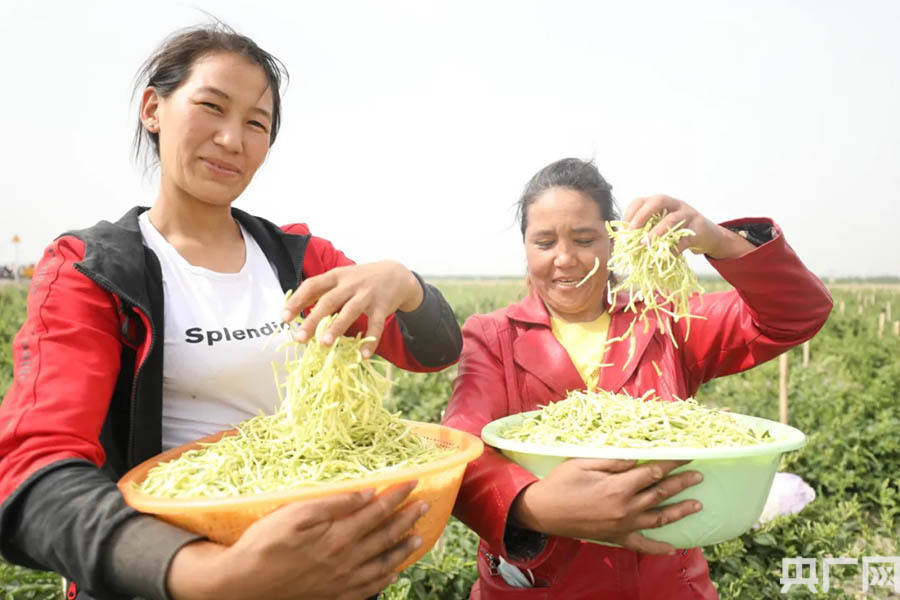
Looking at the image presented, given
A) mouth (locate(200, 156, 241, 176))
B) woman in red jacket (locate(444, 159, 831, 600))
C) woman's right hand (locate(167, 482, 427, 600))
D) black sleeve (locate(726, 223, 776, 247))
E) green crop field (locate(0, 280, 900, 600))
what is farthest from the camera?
green crop field (locate(0, 280, 900, 600))

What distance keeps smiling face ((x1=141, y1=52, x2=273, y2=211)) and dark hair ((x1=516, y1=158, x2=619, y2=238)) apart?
0.98 metres

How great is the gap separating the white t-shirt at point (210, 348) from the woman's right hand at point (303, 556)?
0.55 meters

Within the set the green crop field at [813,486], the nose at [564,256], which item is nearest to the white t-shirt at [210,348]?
the nose at [564,256]

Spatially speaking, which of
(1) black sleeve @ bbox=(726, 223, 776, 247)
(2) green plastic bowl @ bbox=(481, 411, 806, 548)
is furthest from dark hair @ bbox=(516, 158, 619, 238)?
(2) green plastic bowl @ bbox=(481, 411, 806, 548)

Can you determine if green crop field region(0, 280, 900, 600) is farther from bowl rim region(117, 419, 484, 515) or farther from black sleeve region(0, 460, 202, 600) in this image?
black sleeve region(0, 460, 202, 600)

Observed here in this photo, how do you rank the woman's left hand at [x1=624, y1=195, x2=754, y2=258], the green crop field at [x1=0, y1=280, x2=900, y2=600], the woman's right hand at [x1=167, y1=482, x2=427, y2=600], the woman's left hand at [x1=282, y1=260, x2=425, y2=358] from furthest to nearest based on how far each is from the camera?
the green crop field at [x1=0, y1=280, x2=900, y2=600], the woman's left hand at [x1=624, y1=195, x2=754, y2=258], the woman's left hand at [x1=282, y1=260, x2=425, y2=358], the woman's right hand at [x1=167, y1=482, x2=427, y2=600]

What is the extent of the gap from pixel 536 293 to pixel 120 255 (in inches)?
54.1

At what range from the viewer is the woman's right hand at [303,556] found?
48.9 inches

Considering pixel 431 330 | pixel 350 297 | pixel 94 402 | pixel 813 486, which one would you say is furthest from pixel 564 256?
pixel 813 486

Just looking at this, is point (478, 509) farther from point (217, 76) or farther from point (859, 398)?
point (859, 398)

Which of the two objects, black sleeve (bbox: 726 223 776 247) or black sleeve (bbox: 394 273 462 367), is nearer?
black sleeve (bbox: 394 273 462 367)

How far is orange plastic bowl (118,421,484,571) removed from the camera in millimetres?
1322

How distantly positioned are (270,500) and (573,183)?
1.51 metres

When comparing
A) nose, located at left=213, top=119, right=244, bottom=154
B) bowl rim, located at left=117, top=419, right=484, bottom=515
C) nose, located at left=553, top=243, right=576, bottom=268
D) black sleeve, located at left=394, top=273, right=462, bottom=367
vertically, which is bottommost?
bowl rim, located at left=117, top=419, right=484, bottom=515
